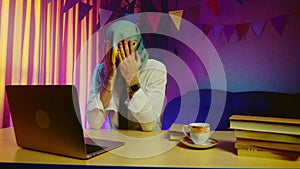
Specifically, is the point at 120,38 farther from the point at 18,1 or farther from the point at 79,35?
the point at 79,35

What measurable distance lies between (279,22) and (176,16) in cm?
91

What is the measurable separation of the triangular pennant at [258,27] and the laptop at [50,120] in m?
1.75

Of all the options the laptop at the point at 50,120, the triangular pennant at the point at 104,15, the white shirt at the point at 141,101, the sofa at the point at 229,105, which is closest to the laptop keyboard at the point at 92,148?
the laptop at the point at 50,120

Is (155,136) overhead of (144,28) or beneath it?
beneath

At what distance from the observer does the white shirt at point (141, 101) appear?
4.25 ft

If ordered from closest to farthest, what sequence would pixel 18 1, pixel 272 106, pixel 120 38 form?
pixel 120 38 → pixel 18 1 → pixel 272 106

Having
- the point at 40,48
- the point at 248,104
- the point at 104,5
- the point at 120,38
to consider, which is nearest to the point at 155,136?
the point at 120,38

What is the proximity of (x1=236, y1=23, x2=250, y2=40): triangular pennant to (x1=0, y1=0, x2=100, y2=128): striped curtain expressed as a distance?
143 centimetres

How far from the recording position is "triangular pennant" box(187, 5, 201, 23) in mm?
2439

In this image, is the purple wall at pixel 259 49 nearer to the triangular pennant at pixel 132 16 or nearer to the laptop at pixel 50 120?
the triangular pennant at pixel 132 16

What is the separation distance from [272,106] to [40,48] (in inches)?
77.5

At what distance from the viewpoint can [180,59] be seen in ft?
8.31

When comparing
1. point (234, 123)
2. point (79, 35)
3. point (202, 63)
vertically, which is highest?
point (79, 35)

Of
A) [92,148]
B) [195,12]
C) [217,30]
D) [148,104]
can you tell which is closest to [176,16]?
[195,12]
